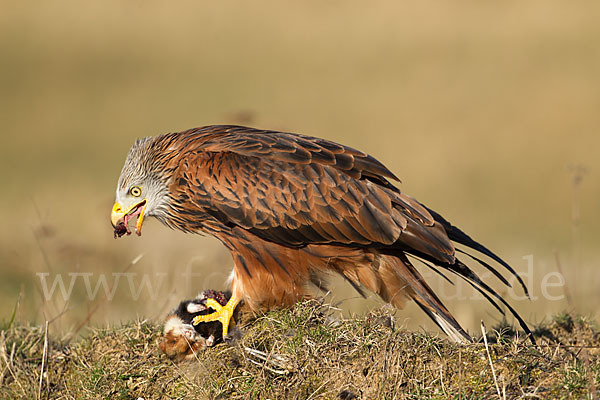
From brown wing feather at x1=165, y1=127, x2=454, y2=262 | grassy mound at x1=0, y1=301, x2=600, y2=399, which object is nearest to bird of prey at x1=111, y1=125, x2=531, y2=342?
brown wing feather at x1=165, y1=127, x2=454, y2=262

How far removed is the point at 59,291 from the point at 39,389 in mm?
4196

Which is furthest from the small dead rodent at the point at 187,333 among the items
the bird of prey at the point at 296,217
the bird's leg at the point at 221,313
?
the bird of prey at the point at 296,217

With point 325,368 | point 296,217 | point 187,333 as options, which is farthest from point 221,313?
point 325,368

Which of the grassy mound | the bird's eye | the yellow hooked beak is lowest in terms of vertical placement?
the grassy mound

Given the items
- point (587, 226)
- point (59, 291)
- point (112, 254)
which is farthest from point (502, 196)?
point (59, 291)

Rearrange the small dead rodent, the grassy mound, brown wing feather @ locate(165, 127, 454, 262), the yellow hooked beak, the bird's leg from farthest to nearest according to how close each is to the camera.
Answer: the yellow hooked beak, brown wing feather @ locate(165, 127, 454, 262), the bird's leg, the small dead rodent, the grassy mound

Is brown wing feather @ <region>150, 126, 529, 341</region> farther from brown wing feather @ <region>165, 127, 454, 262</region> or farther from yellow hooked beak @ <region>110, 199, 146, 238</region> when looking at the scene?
yellow hooked beak @ <region>110, 199, 146, 238</region>

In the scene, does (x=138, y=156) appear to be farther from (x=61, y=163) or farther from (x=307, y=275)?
(x=61, y=163)

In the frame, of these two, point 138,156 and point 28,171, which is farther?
point 28,171

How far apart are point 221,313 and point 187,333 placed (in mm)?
464

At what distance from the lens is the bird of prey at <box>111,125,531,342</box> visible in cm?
636

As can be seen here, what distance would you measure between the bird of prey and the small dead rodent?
16cm

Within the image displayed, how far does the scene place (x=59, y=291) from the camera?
9.98 metres

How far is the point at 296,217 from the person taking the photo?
21.1ft
